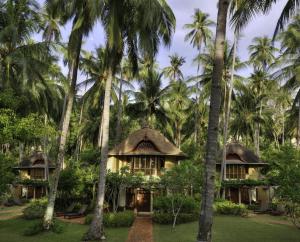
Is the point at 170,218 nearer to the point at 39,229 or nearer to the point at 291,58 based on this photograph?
the point at 39,229

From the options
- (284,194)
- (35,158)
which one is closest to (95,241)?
(284,194)

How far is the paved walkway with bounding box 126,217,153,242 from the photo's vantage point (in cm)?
1884

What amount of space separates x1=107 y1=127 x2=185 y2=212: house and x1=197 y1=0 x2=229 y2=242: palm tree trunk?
21351 millimetres

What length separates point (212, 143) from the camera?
9.20 m

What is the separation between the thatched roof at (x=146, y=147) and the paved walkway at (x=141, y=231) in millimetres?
6488

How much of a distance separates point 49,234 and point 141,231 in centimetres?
547

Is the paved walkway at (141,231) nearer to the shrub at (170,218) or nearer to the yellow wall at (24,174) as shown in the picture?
the shrub at (170,218)

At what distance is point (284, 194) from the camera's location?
17.5 meters

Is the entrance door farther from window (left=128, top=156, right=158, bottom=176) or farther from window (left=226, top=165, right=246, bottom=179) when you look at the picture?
window (left=226, top=165, right=246, bottom=179)

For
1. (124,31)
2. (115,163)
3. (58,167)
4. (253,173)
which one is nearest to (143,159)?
(115,163)

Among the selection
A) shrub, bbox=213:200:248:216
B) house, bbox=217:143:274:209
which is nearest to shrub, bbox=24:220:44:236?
shrub, bbox=213:200:248:216

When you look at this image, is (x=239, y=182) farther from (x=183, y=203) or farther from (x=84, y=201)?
(x=84, y=201)

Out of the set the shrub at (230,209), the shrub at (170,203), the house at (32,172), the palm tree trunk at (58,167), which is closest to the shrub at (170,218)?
the shrub at (170,203)

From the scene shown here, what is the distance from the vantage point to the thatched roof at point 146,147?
102ft
